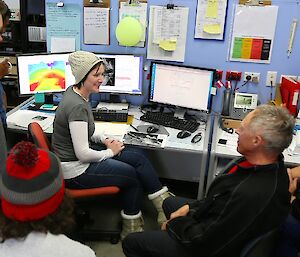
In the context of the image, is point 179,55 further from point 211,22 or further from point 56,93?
point 56,93

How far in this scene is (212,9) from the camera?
279 centimetres

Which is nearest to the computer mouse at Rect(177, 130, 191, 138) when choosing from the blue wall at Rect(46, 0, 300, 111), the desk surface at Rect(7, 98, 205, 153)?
the desk surface at Rect(7, 98, 205, 153)

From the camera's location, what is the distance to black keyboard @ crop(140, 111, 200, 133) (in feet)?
9.02

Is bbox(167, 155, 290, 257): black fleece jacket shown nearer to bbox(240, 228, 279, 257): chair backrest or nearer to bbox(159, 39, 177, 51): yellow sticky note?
bbox(240, 228, 279, 257): chair backrest

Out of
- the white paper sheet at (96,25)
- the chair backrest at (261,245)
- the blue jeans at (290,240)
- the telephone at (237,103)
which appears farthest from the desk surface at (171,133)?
the chair backrest at (261,245)

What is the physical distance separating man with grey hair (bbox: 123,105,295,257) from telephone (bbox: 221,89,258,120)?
1049 mm

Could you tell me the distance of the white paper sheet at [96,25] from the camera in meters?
2.97

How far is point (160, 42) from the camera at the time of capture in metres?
2.95

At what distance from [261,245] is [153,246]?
0.58 m

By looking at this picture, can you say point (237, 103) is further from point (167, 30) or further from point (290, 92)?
point (167, 30)

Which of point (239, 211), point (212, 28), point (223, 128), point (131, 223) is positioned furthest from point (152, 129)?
point (239, 211)

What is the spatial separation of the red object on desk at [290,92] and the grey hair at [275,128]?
1161 mm

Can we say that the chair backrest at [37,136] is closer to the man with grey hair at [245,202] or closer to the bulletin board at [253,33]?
the man with grey hair at [245,202]

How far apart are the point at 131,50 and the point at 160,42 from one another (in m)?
0.26
